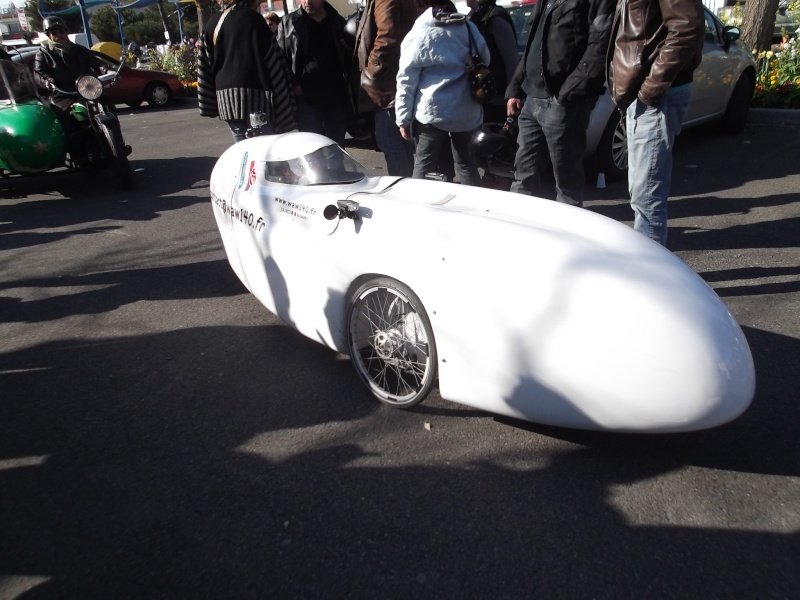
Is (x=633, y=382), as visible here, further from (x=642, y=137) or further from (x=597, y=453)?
(x=642, y=137)

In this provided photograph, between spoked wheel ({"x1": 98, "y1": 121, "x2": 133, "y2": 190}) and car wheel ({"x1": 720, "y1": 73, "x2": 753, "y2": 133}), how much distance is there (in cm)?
726

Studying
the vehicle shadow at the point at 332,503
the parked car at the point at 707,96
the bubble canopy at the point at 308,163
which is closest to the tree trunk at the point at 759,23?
the parked car at the point at 707,96

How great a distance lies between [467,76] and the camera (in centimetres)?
464

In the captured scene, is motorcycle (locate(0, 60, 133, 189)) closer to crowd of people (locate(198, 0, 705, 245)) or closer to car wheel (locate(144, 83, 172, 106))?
crowd of people (locate(198, 0, 705, 245))

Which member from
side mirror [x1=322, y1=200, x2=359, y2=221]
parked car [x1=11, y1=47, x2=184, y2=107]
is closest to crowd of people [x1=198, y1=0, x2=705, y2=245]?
side mirror [x1=322, y1=200, x2=359, y2=221]

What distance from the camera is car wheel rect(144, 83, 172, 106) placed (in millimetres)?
16781

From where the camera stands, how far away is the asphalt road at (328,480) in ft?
7.14

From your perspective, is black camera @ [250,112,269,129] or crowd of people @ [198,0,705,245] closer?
crowd of people @ [198,0,705,245]

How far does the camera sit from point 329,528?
7.86ft

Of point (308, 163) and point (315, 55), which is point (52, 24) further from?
point (308, 163)

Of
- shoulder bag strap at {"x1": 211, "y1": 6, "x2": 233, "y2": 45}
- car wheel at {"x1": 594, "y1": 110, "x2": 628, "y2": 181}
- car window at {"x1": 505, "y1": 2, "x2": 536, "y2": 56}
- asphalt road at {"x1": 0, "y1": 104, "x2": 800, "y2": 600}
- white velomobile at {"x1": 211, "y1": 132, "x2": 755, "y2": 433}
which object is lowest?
asphalt road at {"x1": 0, "y1": 104, "x2": 800, "y2": 600}

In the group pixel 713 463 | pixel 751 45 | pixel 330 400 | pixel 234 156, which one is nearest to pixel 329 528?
pixel 330 400

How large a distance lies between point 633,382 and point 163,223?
5300mm

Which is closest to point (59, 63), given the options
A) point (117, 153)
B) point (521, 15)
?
point (117, 153)
